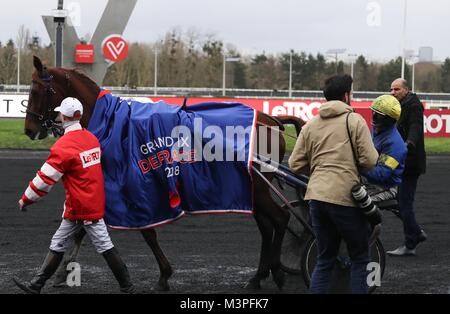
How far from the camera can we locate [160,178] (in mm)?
6098

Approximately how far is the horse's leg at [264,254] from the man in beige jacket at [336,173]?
47.6 inches

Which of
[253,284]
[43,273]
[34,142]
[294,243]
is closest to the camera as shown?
[43,273]

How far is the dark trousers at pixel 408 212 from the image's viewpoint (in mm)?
7488

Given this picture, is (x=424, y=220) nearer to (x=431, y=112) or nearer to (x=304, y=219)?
(x=304, y=219)

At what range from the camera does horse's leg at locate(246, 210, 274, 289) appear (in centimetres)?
616

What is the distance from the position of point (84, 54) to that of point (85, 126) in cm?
1512

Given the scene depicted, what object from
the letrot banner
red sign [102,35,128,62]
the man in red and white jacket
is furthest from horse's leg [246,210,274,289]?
red sign [102,35,128,62]

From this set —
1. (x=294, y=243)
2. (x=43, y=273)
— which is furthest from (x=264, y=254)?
(x=43, y=273)

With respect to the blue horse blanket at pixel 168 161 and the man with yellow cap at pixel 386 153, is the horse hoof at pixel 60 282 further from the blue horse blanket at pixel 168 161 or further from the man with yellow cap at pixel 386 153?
the man with yellow cap at pixel 386 153

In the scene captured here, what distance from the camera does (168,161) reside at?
610 centimetres

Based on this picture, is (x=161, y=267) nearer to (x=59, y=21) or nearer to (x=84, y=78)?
(x=84, y=78)

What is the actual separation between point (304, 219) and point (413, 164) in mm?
1581

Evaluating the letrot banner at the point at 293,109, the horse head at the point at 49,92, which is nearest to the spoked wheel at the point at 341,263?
the horse head at the point at 49,92
